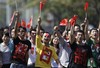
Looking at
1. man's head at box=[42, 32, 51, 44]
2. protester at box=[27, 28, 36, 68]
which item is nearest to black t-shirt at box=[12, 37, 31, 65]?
man's head at box=[42, 32, 51, 44]

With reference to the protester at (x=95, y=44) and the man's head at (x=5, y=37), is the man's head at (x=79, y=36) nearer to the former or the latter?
the protester at (x=95, y=44)

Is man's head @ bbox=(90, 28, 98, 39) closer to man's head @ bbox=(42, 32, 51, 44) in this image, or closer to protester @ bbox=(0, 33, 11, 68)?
man's head @ bbox=(42, 32, 51, 44)

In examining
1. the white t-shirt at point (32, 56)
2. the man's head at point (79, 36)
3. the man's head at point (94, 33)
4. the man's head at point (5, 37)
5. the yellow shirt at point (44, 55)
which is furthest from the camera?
the white t-shirt at point (32, 56)

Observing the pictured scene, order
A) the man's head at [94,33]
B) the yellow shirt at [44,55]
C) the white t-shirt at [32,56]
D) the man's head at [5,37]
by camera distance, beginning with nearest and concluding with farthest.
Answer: the yellow shirt at [44,55] < the man's head at [5,37] < the man's head at [94,33] < the white t-shirt at [32,56]

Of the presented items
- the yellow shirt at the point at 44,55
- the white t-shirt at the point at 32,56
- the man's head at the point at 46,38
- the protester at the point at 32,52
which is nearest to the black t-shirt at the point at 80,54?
the yellow shirt at the point at 44,55

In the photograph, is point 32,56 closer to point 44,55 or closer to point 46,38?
point 44,55

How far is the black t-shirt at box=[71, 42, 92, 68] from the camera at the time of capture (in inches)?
581

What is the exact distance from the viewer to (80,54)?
48.5 ft

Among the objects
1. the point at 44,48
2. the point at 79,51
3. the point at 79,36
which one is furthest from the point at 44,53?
the point at 79,36

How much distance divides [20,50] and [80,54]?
155 cm

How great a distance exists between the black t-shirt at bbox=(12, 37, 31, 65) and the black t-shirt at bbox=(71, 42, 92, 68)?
3.97 ft

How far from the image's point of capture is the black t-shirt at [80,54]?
14.8 meters

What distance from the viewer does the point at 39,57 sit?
14.8 meters

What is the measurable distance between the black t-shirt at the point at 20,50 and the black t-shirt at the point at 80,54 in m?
1.21
